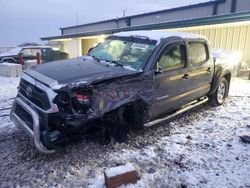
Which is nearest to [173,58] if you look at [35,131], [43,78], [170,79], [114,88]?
[170,79]

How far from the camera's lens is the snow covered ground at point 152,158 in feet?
11.9

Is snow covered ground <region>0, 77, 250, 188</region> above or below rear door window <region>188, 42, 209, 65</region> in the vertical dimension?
below

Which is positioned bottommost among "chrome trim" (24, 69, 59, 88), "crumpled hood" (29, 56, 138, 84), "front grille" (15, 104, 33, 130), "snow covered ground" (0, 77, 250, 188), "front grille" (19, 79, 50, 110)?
"snow covered ground" (0, 77, 250, 188)

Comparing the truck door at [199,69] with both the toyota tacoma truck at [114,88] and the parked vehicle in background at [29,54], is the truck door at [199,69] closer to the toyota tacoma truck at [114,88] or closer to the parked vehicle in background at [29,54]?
the toyota tacoma truck at [114,88]

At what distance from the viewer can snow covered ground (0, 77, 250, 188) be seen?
3.64 meters

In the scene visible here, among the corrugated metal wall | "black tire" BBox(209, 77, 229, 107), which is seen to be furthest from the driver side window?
the corrugated metal wall

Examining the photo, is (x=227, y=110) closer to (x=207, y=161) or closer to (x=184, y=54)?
(x=184, y=54)

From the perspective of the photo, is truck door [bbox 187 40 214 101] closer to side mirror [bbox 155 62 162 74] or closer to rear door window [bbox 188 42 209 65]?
rear door window [bbox 188 42 209 65]

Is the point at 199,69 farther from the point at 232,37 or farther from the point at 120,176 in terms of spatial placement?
the point at 232,37

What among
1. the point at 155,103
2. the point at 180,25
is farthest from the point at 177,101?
the point at 180,25

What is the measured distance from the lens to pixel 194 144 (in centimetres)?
481

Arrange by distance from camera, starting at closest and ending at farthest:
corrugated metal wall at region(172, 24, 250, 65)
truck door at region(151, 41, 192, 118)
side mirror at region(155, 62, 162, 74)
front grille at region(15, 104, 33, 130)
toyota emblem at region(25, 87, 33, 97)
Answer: front grille at region(15, 104, 33, 130) → toyota emblem at region(25, 87, 33, 97) → side mirror at region(155, 62, 162, 74) → truck door at region(151, 41, 192, 118) → corrugated metal wall at region(172, 24, 250, 65)

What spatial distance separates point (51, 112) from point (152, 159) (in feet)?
5.83

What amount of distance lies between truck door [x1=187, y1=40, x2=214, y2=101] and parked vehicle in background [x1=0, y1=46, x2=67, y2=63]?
1296 centimetres
